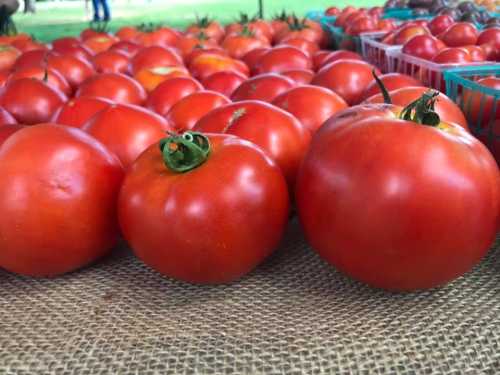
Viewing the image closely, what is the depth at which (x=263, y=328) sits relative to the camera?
0.62m

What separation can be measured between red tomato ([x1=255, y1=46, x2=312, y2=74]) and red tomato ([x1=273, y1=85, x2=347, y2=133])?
2.50ft

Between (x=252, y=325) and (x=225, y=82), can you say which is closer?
(x=252, y=325)

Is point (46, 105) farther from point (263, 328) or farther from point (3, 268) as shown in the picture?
point (263, 328)

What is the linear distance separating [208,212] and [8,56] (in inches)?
74.3

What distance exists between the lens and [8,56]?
Answer: 2158 millimetres

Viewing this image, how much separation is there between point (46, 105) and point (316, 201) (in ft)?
3.04

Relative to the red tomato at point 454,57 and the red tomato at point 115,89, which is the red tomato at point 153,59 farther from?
the red tomato at point 454,57

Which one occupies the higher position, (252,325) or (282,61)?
(282,61)

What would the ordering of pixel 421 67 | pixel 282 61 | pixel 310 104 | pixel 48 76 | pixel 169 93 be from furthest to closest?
pixel 282 61, pixel 48 76, pixel 421 67, pixel 169 93, pixel 310 104

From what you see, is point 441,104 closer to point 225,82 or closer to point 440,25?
point 225,82

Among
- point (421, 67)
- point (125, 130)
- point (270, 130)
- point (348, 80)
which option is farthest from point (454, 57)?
point (125, 130)

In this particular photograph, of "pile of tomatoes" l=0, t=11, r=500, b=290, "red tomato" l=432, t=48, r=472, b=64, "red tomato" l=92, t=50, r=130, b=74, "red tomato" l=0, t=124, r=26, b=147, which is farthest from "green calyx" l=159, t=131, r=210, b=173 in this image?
"red tomato" l=92, t=50, r=130, b=74

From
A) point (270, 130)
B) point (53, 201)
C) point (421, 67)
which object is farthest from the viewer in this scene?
point (421, 67)

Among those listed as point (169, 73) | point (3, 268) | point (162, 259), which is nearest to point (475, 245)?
point (162, 259)
